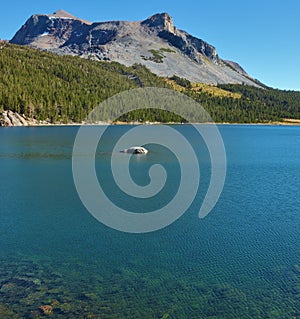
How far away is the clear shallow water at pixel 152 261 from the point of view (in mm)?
20484

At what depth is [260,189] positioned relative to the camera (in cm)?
5166

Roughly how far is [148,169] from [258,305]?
4588 cm

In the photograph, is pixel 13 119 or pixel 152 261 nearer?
pixel 152 261

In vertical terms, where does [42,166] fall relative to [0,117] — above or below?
below

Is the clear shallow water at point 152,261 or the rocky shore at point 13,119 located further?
the rocky shore at point 13,119

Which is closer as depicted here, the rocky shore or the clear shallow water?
the clear shallow water

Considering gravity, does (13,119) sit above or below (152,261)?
above

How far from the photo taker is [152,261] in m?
26.4

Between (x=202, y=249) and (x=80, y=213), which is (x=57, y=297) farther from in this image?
(x=80, y=213)

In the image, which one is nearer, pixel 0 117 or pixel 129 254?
pixel 129 254

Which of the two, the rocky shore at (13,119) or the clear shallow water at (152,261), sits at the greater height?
the rocky shore at (13,119)

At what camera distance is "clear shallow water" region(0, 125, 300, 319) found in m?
20.5

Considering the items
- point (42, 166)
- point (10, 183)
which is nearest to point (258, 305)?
point (10, 183)

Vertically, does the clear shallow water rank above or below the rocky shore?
below
